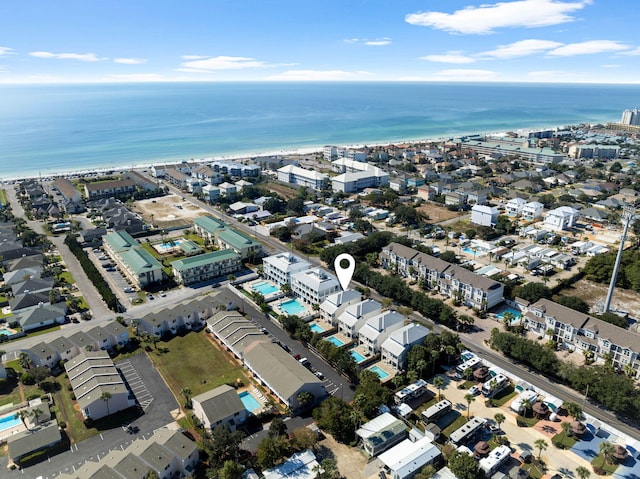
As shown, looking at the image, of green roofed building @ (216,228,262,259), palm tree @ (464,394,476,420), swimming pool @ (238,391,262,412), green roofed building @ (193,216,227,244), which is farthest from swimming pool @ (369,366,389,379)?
green roofed building @ (193,216,227,244)

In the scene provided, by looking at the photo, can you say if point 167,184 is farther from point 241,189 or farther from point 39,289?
point 39,289

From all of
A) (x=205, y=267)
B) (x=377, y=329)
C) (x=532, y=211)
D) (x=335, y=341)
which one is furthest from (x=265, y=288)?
(x=532, y=211)

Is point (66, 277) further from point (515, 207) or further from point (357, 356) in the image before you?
point (515, 207)

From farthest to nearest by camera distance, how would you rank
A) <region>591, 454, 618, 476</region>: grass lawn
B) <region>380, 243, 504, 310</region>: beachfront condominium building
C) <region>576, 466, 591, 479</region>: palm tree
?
1. <region>380, 243, 504, 310</region>: beachfront condominium building
2. <region>591, 454, 618, 476</region>: grass lawn
3. <region>576, 466, 591, 479</region>: palm tree

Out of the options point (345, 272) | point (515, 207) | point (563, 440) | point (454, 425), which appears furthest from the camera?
point (515, 207)

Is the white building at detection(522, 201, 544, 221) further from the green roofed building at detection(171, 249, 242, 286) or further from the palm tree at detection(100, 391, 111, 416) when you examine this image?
the palm tree at detection(100, 391, 111, 416)

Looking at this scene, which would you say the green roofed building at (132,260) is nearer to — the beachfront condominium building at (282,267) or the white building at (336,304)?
the beachfront condominium building at (282,267)
